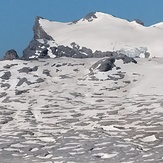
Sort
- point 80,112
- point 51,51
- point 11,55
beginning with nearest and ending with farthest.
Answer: point 80,112 → point 11,55 → point 51,51

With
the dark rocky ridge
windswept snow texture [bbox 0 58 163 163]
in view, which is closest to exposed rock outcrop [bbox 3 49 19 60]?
the dark rocky ridge

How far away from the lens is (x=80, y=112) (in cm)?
5781

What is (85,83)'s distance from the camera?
78938 millimetres

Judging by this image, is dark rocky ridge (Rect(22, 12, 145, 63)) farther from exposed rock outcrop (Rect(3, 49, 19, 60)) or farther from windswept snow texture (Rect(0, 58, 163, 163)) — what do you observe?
windswept snow texture (Rect(0, 58, 163, 163))

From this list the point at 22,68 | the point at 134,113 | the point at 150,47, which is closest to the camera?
the point at 134,113

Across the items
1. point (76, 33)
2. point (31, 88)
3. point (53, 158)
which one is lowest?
point (53, 158)

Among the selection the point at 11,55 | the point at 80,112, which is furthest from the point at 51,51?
the point at 80,112

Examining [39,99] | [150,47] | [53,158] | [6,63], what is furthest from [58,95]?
[150,47]

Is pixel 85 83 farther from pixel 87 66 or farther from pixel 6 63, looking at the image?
pixel 6 63

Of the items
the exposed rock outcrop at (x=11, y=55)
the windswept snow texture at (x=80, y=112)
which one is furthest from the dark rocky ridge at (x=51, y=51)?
the windswept snow texture at (x=80, y=112)

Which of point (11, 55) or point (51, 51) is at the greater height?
point (51, 51)

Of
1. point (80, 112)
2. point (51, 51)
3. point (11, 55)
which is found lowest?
point (80, 112)

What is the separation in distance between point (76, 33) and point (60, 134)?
15609cm

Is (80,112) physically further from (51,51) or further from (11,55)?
(51,51)
